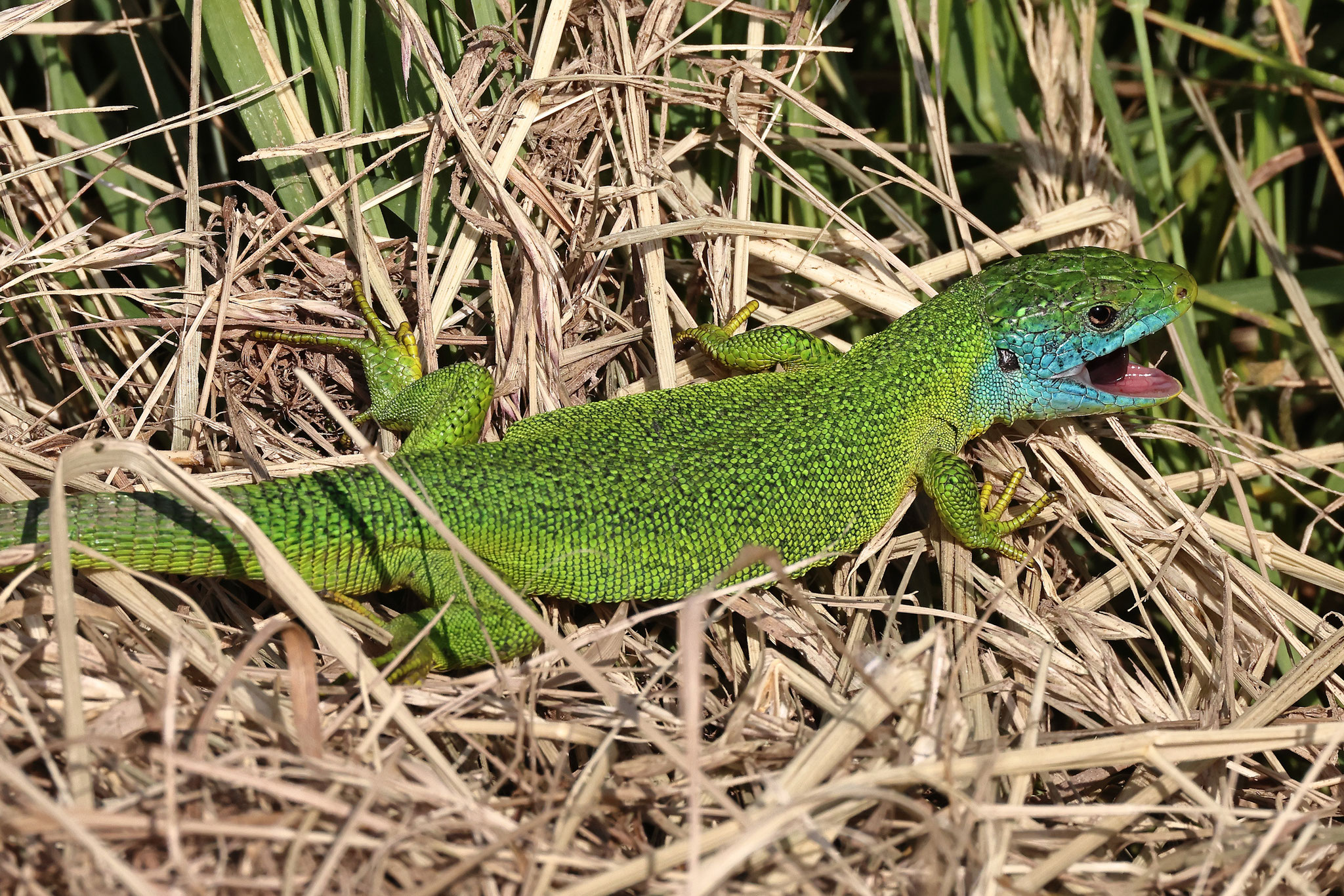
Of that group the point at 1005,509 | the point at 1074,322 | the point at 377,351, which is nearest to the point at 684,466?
Answer: the point at 377,351

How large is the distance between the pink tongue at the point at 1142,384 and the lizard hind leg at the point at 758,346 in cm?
100

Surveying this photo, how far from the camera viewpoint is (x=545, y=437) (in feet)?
10.3

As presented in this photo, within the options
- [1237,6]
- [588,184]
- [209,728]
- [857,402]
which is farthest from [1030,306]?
[209,728]

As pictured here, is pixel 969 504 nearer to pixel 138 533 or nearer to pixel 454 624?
pixel 454 624

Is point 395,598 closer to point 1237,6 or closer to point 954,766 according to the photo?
point 954,766

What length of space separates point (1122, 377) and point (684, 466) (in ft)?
5.60

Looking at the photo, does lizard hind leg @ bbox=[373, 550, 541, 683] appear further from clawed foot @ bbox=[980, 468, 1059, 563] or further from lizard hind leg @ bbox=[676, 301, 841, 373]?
clawed foot @ bbox=[980, 468, 1059, 563]

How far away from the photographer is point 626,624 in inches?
105

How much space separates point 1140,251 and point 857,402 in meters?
1.58

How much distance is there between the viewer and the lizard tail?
267 cm

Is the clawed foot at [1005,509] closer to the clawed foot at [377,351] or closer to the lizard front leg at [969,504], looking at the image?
the lizard front leg at [969,504]

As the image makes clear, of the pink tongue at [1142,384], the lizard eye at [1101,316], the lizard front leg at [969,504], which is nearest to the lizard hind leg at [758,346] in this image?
the lizard front leg at [969,504]

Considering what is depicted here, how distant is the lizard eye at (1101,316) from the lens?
346cm

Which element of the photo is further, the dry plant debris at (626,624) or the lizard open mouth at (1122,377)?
the lizard open mouth at (1122,377)
